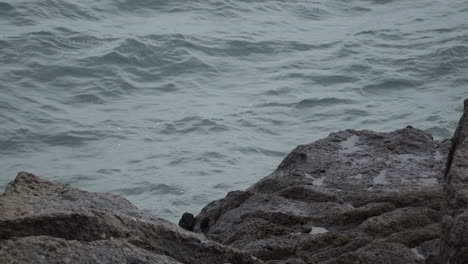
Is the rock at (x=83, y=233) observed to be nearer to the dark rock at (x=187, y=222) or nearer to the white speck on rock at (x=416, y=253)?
the white speck on rock at (x=416, y=253)

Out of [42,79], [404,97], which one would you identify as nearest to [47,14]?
[42,79]

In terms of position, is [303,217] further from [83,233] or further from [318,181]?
[83,233]

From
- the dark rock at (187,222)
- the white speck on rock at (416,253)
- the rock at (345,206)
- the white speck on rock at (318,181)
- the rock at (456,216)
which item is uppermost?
the rock at (456,216)

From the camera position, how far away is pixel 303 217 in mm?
5984

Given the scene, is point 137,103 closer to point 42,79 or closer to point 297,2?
point 42,79

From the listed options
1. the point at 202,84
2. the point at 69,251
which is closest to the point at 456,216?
the point at 69,251

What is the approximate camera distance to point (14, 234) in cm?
402

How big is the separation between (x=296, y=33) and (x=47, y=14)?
210 inches

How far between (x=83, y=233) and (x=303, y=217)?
2117 millimetres

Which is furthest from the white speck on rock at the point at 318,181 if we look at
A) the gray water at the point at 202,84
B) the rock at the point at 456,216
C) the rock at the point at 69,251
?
the gray water at the point at 202,84

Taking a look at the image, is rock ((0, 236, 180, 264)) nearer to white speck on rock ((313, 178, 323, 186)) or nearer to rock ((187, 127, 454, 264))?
rock ((187, 127, 454, 264))

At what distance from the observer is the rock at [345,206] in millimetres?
5027

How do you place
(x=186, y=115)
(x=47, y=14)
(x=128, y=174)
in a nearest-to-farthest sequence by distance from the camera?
1. (x=128, y=174)
2. (x=186, y=115)
3. (x=47, y=14)

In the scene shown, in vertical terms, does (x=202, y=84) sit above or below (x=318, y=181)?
below
